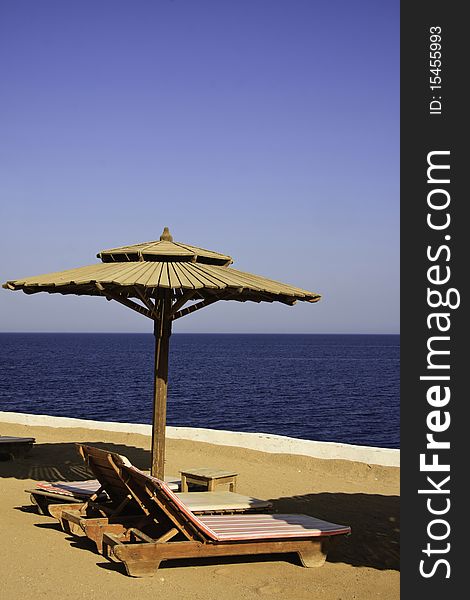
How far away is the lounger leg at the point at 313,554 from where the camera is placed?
6922 mm

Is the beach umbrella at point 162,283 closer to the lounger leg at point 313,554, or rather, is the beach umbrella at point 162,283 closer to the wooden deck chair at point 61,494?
the wooden deck chair at point 61,494

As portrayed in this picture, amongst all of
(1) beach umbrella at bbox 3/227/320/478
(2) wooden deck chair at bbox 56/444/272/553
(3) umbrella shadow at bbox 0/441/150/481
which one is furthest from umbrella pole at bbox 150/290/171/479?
(3) umbrella shadow at bbox 0/441/150/481

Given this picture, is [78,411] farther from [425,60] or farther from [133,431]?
[425,60]

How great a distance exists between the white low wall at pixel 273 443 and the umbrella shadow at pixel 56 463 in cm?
123

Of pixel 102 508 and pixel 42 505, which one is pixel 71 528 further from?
pixel 42 505

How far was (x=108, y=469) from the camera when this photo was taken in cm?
718

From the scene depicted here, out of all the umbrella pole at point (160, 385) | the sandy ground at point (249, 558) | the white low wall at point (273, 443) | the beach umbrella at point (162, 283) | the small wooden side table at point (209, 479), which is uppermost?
the beach umbrella at point (162, 283)

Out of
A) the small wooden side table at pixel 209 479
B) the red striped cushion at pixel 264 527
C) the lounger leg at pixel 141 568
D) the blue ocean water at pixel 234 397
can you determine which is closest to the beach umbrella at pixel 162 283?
the small wooden side table at pixel 209 479

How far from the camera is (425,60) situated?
5809 mm

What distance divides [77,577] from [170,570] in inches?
33.0

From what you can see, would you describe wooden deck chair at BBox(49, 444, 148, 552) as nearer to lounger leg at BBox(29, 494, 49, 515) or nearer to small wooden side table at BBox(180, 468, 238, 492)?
lounger leg at BBox(29, 494, 49, 515)

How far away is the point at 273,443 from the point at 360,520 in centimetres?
432

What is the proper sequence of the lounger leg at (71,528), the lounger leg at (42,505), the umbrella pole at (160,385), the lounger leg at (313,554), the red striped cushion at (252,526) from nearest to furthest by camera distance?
the red striped cushion at (252,526) → the lounger leg at (313,554) → the lounger leg at (71,528) → the lounger leg at (42,505) → the umbrella pole at (160,385)

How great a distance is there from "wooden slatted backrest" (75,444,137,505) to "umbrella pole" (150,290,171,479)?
3.75 ft
